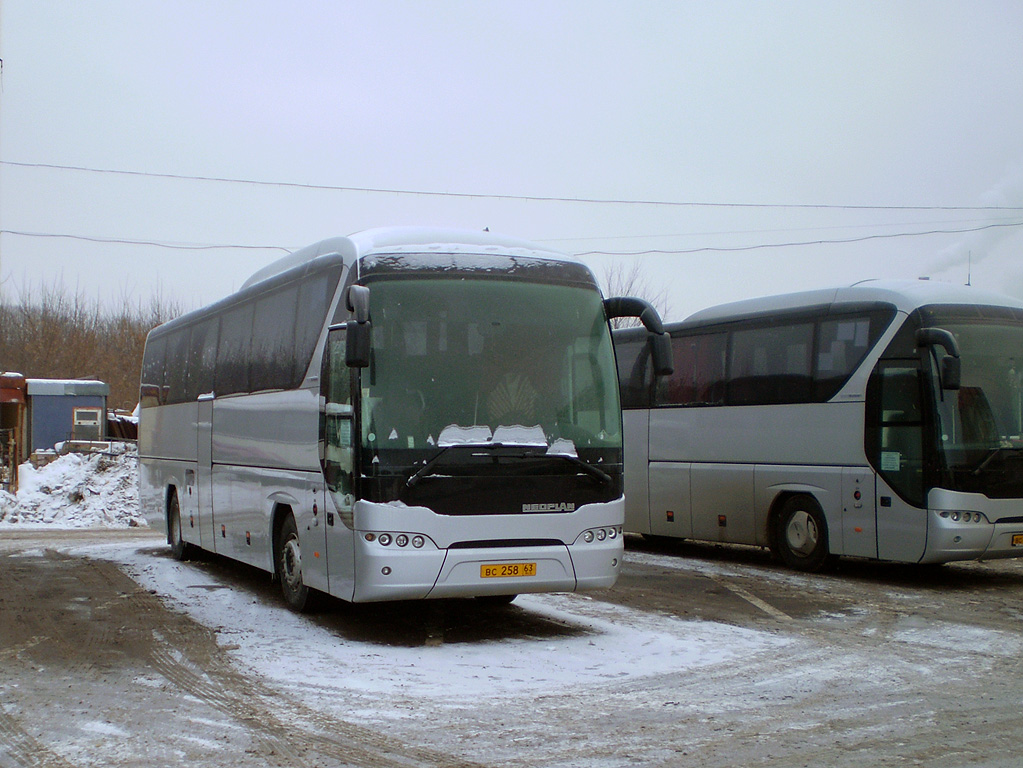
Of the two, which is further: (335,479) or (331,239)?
(331,239)

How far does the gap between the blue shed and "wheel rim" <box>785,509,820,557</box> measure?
25246 millimetres

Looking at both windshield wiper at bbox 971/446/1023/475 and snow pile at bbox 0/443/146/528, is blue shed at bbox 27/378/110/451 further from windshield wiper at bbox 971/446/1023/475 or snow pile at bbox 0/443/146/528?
windshield wiper at bbox 971/446/1023/475

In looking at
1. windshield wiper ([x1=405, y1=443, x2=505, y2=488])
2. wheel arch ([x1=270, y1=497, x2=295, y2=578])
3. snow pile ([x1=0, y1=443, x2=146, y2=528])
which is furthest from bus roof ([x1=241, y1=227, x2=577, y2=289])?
snow pile ([x1=0, y1=443, x2=146, y2=528])

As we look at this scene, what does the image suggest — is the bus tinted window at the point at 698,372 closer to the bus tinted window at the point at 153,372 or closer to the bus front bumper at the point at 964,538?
the bus front bumper at the point at 964,538

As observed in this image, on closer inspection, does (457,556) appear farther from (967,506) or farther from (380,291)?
(967,506)

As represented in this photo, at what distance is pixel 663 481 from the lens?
17.8 meters

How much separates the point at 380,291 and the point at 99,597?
211 inches

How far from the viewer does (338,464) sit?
31.7 ft

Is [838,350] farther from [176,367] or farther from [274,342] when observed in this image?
[176,367]

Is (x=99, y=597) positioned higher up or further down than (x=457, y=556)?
further down

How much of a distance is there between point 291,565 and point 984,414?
8.32 m

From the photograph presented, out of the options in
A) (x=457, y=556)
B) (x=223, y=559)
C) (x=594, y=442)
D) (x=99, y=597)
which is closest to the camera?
(x=457, y=556)

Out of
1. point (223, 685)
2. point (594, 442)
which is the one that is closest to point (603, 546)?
point (594, 442)

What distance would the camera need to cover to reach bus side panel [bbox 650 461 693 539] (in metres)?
17.4
